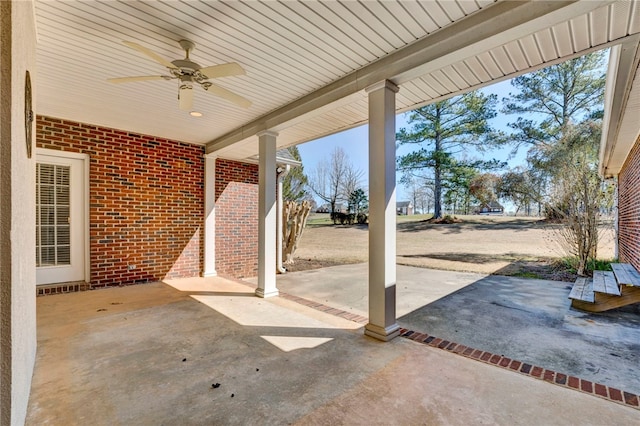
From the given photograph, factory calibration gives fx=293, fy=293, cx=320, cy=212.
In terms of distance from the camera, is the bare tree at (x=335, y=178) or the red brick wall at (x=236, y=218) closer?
the red brick wall at (x=236, y=218)

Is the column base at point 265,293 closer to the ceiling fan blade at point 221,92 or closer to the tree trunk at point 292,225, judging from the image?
the ceiling fan blade at point 221,92

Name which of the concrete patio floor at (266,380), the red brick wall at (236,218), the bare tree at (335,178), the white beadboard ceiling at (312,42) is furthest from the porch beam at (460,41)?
the bare tree at (335,178)

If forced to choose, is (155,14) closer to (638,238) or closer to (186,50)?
(186,50)

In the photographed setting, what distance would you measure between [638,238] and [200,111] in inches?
296

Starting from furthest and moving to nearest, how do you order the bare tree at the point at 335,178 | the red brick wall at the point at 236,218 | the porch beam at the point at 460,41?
the bare tree at the point at 335,178
the red brick wall at the point at 236,218
the porch beam at the point at 460,41

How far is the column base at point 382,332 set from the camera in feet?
9.80

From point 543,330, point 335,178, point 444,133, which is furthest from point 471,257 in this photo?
point 335,178

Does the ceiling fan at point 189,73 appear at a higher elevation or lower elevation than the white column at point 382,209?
higher

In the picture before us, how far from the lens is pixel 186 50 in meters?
2.72

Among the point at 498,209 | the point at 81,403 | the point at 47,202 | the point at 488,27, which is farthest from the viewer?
the point at 498,209

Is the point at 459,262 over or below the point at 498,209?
below

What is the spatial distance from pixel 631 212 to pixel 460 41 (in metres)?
6.13

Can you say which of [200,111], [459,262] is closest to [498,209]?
[459,262]

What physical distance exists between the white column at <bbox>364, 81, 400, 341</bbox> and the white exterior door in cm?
492
